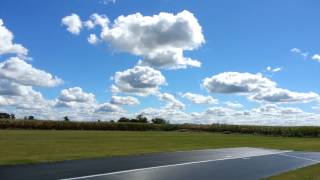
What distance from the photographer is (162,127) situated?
327 feet

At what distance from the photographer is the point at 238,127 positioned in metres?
93.6

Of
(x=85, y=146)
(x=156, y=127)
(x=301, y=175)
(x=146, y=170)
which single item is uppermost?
(x=156, y=127)

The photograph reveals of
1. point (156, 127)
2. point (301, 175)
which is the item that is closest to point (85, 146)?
point (301, 175)

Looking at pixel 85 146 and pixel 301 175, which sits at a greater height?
pixel 85 146

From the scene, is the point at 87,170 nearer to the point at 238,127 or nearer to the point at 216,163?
the point at 216,163

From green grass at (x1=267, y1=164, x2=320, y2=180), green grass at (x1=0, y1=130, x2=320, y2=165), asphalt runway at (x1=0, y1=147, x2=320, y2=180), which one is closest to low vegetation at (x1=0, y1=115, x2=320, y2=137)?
green grass at (x1=0, y1=130, x2=320, y2=165)

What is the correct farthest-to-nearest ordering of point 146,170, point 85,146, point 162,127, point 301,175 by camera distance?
1. point 162,127
2. point 85,146
3. point 301,175
4. point 146,170

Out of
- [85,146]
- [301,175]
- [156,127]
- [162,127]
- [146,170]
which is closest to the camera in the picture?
[146,170]

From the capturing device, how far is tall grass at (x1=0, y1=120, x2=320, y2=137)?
268 ft

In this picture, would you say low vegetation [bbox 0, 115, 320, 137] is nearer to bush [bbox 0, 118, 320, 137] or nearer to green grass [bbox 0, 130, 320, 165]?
bush [bbox 0, 118, 320, 137]

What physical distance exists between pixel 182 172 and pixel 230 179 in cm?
213

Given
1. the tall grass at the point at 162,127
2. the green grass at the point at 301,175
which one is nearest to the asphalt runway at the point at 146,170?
the green grass at the point at 301,175

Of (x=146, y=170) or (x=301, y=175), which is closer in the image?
(x=146, y=170)

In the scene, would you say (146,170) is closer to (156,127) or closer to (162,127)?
(156,127)
